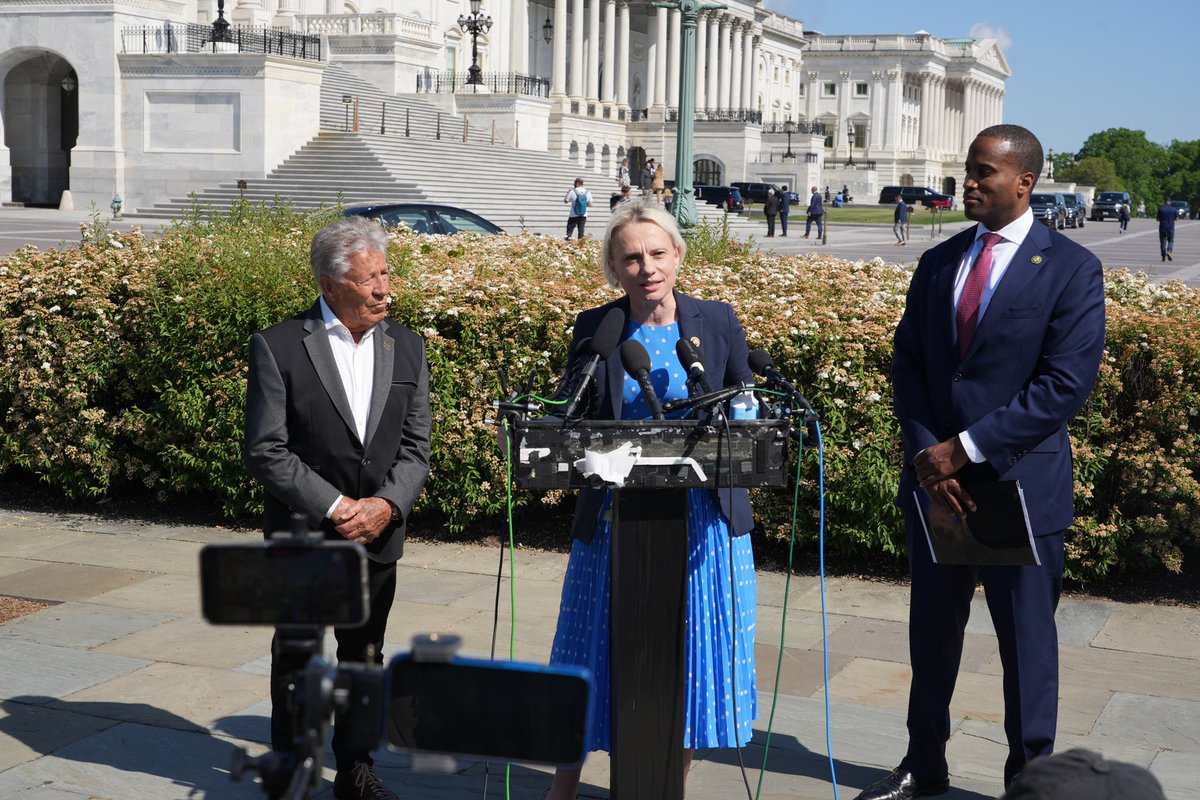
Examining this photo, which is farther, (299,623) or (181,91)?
(181,91)

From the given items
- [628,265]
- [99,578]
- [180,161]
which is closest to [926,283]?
[628,265]

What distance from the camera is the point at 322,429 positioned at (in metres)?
4.45

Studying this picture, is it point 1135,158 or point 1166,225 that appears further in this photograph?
point 1135,158

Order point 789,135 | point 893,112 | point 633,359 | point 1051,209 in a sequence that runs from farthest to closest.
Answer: point 893,112 → point 789,135 → point 1051,209 → point 633,359

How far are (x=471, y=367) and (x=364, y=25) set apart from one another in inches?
1922

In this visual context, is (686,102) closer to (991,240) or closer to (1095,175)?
(991,240)

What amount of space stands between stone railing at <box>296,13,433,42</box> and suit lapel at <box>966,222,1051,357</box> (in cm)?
5129

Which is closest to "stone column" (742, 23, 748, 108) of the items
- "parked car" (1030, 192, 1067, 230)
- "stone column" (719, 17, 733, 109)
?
"stone column" (719, 17, 733, 109)

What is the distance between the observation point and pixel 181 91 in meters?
40.7

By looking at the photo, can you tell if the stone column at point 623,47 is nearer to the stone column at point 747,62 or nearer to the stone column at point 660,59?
the stone column at point 660,59

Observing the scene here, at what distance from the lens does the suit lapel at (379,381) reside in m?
4.54

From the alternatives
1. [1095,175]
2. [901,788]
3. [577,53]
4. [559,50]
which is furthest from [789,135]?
[901,788]

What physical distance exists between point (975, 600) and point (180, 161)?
121 ft

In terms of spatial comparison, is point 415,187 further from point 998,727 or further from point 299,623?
point 299,623
